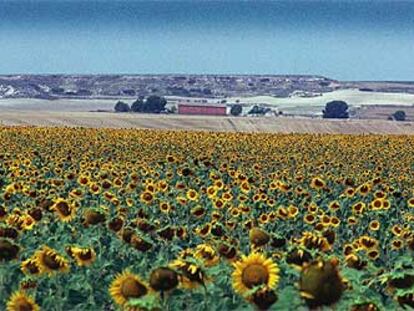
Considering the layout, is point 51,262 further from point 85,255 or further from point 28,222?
point 28,222

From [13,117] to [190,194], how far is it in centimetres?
3132

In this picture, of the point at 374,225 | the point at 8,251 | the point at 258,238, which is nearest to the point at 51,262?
the point at 8,251

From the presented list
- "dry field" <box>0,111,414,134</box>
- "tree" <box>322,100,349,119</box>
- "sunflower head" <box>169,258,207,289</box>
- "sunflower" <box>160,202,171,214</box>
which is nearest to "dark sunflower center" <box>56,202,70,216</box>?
"sunflower" <box>160,202,171,214</box>

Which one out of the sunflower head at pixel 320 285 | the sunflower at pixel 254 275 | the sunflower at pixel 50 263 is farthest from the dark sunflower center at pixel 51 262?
the sunflower head at pixel 320 285

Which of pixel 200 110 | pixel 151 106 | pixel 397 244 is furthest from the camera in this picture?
pixel 200 110

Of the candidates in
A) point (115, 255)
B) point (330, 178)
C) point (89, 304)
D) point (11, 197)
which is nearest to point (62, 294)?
point (89, 304)

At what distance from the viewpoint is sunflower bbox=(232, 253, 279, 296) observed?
402 centimetres

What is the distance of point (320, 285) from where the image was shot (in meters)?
3.54

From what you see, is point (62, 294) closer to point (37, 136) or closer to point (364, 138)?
point (37, 136)

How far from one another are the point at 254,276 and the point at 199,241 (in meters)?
3.72

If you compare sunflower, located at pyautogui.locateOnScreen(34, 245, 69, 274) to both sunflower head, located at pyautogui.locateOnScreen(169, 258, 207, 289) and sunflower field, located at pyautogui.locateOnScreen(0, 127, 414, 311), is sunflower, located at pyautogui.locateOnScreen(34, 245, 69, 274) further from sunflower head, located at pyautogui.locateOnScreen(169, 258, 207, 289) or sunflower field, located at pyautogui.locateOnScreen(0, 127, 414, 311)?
sunflower head, located at pyautogui.locateOnScreen(169, 258, 207, 289)

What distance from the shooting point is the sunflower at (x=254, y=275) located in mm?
4020

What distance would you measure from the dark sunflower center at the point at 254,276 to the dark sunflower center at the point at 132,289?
0.40 meters

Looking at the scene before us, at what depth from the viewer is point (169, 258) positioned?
7031 millimetres
